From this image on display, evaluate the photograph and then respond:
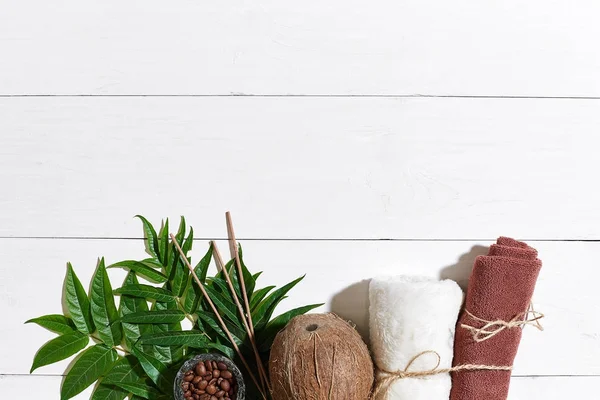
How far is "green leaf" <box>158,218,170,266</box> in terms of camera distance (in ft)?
2.42

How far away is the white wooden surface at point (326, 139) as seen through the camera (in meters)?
0.72

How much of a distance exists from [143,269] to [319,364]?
0.90ft

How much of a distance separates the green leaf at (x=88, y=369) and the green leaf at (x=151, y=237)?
0.48ft

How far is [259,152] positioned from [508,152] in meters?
0.33

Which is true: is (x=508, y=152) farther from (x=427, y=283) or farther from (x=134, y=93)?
(x=134, y=93)

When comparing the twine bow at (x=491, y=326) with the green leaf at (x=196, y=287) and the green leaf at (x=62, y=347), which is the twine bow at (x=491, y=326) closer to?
the green leaf at (x=196, y=287)

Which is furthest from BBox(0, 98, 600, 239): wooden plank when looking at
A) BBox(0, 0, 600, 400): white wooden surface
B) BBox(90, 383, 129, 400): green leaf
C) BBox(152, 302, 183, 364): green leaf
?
BBox(90, 383, 129, 400): green leaf

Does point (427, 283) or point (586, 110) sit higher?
point (586, 110)

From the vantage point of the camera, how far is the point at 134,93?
733mm

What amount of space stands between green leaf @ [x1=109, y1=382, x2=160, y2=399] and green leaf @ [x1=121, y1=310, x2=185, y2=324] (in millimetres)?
83

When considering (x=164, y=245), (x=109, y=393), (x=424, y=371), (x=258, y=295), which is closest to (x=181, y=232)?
(x=164, y=245)

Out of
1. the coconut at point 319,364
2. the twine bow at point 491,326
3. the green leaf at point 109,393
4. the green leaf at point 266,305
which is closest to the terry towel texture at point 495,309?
the twine bow at point 491,326

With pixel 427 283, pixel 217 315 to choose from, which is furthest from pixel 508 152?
pixel 217 315

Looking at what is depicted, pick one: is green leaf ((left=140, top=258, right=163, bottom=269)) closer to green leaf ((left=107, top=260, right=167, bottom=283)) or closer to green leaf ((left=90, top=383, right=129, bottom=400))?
green leaf ((left=107, top=260, right=167, bottom=283))
